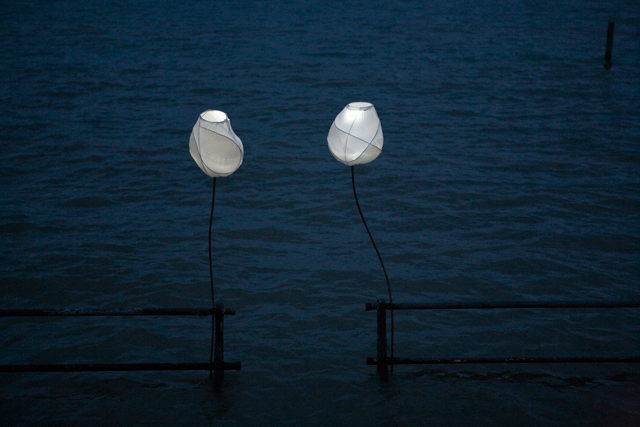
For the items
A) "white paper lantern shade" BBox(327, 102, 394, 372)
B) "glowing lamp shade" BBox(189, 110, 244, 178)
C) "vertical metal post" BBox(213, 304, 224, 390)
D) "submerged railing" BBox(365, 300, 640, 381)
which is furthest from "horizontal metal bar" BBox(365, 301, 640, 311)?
"glowing lamp shade" BBox(189, 110, 244, 178)

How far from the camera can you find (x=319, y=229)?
12.9 meters

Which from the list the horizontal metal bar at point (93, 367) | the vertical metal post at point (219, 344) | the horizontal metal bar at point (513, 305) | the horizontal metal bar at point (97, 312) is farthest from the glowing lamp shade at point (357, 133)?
the horizontal metal bar at point (93, 367)

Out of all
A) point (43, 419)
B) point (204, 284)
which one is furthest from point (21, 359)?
point (204, 284)

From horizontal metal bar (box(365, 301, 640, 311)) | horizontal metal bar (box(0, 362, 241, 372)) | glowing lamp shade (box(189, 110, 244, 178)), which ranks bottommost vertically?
horizontal metal bar (box(0, 362, 241, 372))

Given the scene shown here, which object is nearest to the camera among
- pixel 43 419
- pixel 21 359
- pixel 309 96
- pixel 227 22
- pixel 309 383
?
pixel 43 419

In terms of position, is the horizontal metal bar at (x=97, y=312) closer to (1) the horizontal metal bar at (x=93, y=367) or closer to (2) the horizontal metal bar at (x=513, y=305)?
(1) the horizontal metal bar at (x=93, y=367)

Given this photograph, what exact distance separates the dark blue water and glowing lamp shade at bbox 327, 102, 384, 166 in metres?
2.95

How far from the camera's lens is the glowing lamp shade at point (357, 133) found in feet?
21.6

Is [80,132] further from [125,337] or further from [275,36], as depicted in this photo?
[275,36]

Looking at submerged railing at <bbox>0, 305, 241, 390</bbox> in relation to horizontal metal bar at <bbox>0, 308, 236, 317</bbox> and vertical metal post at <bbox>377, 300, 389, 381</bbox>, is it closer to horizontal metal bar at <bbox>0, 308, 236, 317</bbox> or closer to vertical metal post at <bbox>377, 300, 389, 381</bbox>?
horizontal metal bar at <bbox>0, 308, 236, 317</bbox>

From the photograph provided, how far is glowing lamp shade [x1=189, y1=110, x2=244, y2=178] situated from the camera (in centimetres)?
638

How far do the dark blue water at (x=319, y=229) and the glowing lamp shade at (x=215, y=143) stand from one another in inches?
113

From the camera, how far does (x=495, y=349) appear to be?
30.1 ft

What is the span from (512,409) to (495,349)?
1864mm
